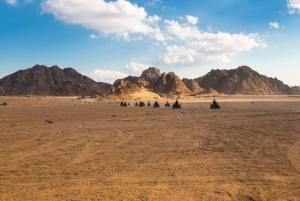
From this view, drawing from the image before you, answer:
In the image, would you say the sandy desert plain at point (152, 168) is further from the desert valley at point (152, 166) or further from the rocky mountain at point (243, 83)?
the rocky mountain at point (243, 83)

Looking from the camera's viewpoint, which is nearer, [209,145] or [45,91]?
[209,145]

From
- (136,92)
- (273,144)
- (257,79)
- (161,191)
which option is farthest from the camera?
(257,79)

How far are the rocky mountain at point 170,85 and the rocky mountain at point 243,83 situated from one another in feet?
157

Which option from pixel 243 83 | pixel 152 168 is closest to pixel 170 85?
pixel 243 83

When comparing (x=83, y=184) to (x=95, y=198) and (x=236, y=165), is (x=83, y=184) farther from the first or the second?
(x=236, y=165)

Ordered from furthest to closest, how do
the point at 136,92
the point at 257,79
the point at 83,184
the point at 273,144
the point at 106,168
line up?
the point at 257,79
the point at 136,92
the point at 273,144
the point at 106,168
the point at 83,184

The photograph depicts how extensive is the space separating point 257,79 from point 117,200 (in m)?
184

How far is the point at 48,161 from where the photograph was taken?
7.66 meters

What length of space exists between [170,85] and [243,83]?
60.3 meters

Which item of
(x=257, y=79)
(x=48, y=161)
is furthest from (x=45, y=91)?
(x=48, y=161)

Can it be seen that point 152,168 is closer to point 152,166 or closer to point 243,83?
point 152,166

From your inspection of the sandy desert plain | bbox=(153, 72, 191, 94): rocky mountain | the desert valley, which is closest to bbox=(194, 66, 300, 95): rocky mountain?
bbox=(153, 72, 191, 94): rocky mountain

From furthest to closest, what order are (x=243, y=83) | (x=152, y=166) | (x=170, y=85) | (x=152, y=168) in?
1. (x=243, y=83)
2. (x=170, y=85)
3. (x=152, y=166)
4. (x=152, y=168)

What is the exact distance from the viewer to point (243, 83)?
163750 millimetres
